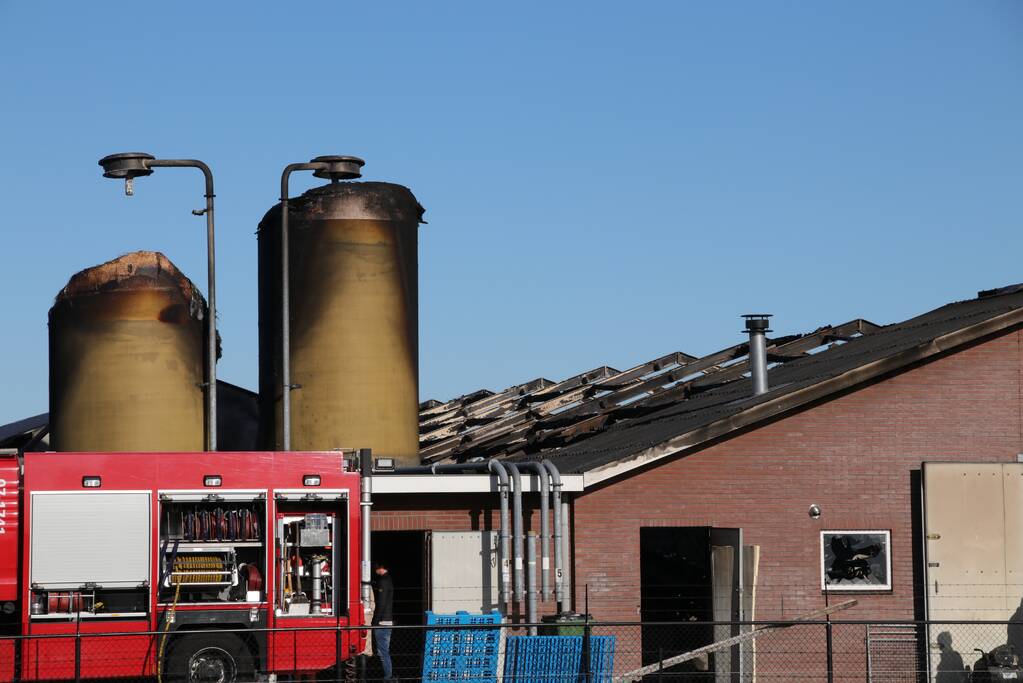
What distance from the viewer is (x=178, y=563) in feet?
62.8

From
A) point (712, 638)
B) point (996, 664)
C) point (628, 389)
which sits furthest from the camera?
point (628, 389)

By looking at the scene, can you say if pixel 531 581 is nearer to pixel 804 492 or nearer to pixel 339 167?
pixel 804 492

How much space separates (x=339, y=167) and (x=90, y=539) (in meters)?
7.83

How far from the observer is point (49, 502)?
18734 millimetres

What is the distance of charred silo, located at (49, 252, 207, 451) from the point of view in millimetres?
22750

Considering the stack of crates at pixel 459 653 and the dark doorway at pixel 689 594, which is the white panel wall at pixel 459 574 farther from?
the dark doorway at pixel 689 594

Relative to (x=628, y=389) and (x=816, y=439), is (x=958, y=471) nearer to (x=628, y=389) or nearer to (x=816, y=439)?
(x=816, y=439)

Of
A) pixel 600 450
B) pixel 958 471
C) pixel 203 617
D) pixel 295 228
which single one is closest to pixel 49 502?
pixel 203 617

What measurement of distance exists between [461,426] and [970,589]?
41.2ft

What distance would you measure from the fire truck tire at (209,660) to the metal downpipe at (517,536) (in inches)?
158

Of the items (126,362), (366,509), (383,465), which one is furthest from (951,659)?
(126,362)

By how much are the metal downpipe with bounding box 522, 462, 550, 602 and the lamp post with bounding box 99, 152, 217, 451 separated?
5.08 meters

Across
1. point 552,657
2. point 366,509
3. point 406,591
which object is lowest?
point 552,657

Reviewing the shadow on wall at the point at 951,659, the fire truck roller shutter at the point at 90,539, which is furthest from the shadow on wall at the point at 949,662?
the fire truck roller shutter at the point at 90,539
